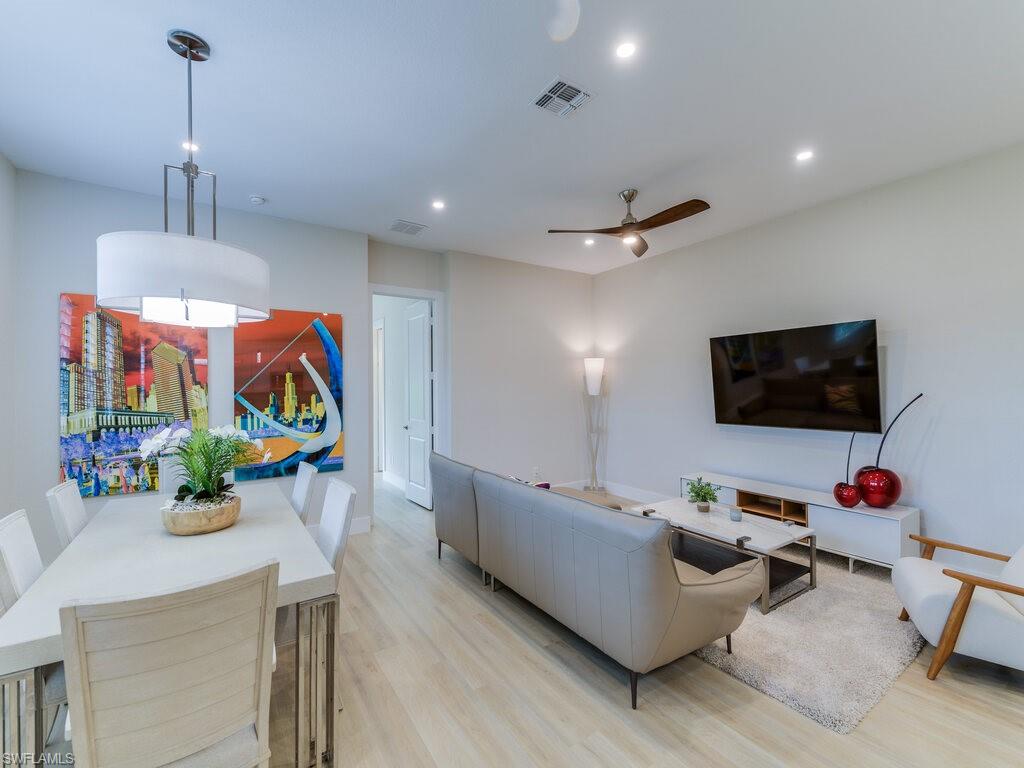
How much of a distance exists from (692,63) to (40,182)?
423 cm

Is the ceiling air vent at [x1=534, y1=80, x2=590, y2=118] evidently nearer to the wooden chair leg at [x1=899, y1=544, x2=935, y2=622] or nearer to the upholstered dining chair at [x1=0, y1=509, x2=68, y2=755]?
the upholstered dining chair at [x1=0, y1=509, x2=68, y2=755]

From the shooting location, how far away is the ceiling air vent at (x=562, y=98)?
2.27 meters

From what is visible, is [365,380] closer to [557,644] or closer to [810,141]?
[557,644]

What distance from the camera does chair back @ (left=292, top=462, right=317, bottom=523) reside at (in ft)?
8.77

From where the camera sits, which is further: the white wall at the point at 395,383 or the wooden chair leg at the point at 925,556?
the white wall at the point at 395,383

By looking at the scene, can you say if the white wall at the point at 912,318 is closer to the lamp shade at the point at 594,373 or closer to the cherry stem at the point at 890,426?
the cherry stem at the point at 890,426

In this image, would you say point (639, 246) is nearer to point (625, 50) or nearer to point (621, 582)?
point (625, 50)

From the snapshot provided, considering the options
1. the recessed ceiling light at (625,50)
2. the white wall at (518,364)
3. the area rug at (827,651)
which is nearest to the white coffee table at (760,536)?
the area rug at (827,651)

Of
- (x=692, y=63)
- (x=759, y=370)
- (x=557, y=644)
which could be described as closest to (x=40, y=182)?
(x=692, y=63)

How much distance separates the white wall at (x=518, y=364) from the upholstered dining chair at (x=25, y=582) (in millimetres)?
3388

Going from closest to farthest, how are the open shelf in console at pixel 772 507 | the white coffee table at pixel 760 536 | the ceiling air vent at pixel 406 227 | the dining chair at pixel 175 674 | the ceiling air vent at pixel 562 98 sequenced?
the dining chair at pixel 175 674, the ceiling air vent at pixel 562 98, the white coffee table at pixel 760 536, the open shelf in console at pixel 772 507, the ceiling air vent at pixel 406 227

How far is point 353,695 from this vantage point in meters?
2.06

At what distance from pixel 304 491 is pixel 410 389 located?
117 inches

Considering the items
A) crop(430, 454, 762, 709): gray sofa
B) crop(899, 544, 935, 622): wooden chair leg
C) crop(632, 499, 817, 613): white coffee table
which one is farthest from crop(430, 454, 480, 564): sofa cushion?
crop(899, 544, 935, 622): wooden chair leg
